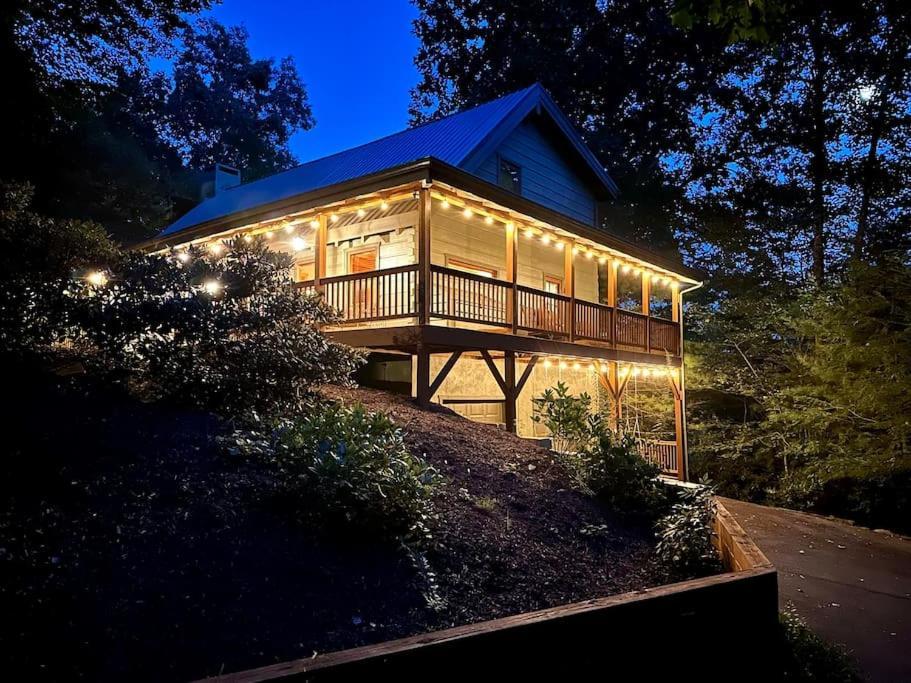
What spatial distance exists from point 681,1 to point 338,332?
25.1 feet

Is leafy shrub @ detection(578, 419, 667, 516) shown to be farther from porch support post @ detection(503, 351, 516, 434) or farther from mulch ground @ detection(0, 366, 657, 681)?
porch support post @ detection(503, 351, 516, 434)

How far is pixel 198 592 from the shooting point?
3172mm

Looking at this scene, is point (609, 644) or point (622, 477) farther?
point (622, 477)

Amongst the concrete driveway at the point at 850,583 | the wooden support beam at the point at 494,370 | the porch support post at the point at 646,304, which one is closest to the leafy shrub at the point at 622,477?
the concrete driveway at the point at 850,583

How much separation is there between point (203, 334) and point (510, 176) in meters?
12.2

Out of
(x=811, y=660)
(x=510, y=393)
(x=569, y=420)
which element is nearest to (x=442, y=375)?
(x=510, y=393)

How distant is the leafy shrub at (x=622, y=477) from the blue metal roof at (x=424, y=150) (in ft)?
29.4

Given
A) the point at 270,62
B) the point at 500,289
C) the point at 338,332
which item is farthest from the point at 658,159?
the point at 270,62

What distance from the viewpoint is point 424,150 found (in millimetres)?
15516

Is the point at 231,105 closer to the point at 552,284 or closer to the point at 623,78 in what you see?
the point at 623,78

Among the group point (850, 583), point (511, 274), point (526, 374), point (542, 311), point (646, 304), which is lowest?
point (850, 583)

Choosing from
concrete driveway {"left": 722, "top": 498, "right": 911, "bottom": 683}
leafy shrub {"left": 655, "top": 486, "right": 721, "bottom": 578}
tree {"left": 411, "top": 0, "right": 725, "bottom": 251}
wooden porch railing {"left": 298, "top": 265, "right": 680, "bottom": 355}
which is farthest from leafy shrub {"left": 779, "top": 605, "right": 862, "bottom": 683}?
tree {"left": 411, "top": 0, "right": 725, "bottom": 251}

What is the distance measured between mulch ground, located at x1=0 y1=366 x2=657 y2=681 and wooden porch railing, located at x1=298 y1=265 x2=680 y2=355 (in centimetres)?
465

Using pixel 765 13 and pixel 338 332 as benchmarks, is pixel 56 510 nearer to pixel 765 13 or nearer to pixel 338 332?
pixel 765 13
